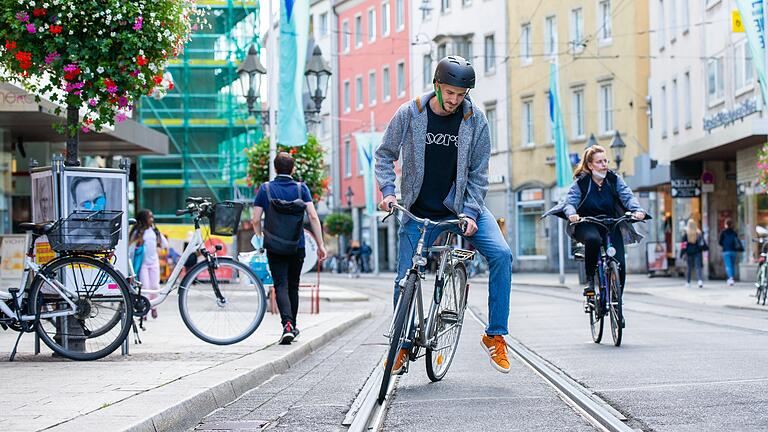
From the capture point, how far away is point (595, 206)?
11.7 meters

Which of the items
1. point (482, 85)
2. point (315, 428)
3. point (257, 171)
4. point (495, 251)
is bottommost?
point (315, 428)

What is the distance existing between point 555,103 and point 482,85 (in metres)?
23.7

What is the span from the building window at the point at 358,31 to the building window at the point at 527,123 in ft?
55.7

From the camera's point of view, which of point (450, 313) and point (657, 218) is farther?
point (657, 218)

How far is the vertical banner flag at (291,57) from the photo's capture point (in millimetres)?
20391

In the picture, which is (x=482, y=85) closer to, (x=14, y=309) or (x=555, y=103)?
(x=555, y=103)

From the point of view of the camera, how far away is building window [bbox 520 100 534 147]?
5503 centimetres

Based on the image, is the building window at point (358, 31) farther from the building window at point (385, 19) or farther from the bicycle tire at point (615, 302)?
the bicycle tire at point (615, 302)

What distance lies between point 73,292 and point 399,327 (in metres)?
3.26

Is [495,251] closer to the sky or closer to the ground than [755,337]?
closer to the sky

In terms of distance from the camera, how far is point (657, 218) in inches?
1859

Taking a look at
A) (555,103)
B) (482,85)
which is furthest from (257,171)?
(482,85)

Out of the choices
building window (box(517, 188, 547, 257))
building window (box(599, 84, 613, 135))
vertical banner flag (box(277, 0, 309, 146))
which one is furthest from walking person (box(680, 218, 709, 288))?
building window (box(517, 188, 547, 257))

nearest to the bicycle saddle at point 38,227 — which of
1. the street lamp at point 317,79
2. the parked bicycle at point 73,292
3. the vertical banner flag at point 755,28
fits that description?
the parked bicycle at point 73,292
